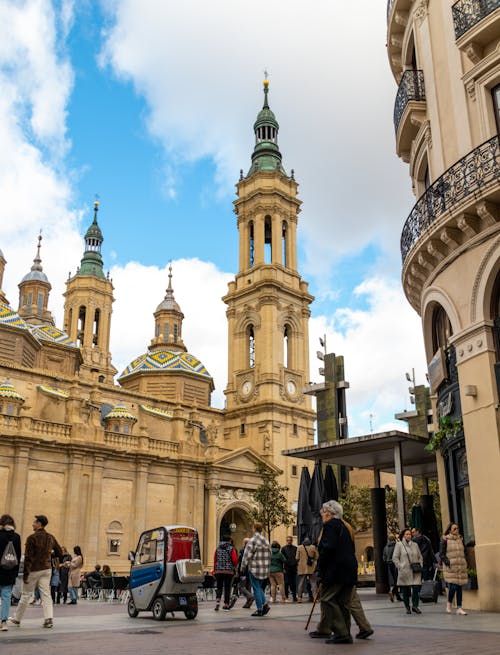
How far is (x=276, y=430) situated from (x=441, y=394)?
38791 mm

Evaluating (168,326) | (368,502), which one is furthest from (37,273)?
(368,502)

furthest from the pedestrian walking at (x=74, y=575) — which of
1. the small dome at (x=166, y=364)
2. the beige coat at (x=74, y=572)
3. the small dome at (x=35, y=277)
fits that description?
the small dome at (x=35, y=277)

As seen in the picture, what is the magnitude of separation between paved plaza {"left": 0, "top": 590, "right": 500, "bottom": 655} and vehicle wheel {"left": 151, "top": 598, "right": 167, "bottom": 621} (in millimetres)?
238

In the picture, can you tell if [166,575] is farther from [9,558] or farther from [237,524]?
[237,524]

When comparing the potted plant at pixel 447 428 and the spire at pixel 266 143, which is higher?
the spire at pixel 266 143

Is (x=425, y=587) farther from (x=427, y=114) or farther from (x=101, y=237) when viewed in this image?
(x=101, y=237)

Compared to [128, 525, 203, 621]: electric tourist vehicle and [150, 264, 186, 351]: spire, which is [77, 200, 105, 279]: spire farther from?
[128, 525, 203, 621]: electric tourist vehicle

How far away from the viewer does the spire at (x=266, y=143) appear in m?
63.8

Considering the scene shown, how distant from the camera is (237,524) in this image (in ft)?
159

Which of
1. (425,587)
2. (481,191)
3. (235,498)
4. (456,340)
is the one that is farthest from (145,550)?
(235,498)

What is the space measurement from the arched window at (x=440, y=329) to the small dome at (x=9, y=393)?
29878mm

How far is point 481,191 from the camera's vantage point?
42.8ft

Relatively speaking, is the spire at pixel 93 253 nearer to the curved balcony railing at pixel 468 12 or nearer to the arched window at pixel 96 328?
the arched window at pixel 96 328

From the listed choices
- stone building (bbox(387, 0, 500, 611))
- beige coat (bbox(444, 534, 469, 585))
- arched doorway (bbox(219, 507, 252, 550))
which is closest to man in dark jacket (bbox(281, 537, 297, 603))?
stone building (bbox(387, 0, 500, 611))
